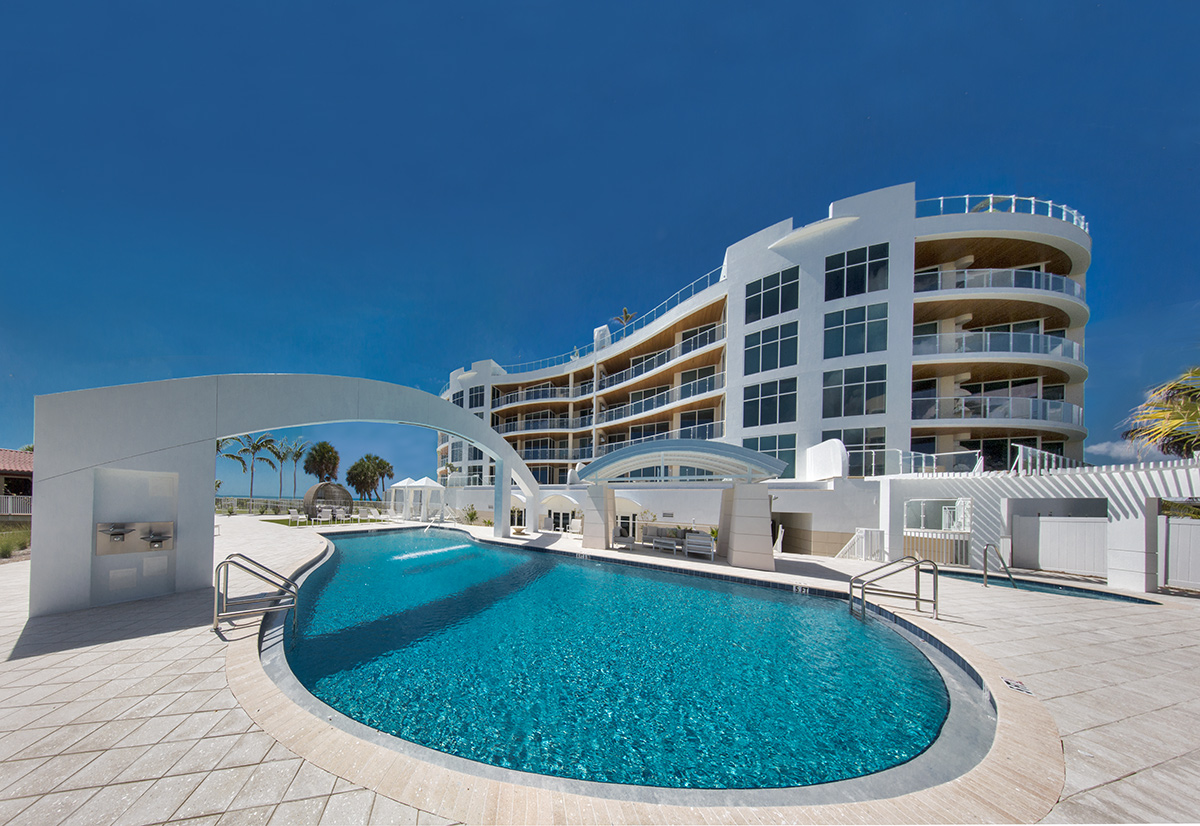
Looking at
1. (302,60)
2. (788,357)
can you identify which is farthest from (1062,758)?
(302,60)

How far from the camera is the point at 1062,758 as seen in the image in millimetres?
3137

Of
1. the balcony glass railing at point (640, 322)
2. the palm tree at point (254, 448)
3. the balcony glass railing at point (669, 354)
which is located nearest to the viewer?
the balcony glass railing at point (669, 354)

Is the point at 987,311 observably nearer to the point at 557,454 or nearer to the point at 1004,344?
the point at 1004,344

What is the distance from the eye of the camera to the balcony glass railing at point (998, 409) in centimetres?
1645

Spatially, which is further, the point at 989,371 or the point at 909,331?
the point at 989,371

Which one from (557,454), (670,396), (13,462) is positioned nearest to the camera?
(13,462)

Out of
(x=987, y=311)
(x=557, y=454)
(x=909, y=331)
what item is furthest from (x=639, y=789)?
(x=557, y=454)

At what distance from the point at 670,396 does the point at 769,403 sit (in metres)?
6.63

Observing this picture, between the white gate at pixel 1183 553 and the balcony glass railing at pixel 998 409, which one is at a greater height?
the balcony glass railing at pixel 998 409

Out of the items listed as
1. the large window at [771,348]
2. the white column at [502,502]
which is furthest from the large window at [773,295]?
the white column at [502,502]

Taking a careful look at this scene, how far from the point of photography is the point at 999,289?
16766 mm

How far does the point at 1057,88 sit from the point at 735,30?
14.9 m

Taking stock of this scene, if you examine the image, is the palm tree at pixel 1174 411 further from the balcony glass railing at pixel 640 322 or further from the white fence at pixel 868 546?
the balcony glass railing at pixel 640 322

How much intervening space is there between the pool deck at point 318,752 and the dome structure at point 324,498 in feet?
68.8
